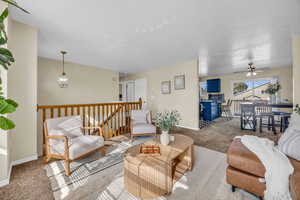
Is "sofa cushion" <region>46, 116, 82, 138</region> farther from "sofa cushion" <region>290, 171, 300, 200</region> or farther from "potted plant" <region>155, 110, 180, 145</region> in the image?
"sofa cushion" <region>290, 171, 300, 200</region>

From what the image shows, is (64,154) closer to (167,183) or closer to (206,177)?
(167,183)

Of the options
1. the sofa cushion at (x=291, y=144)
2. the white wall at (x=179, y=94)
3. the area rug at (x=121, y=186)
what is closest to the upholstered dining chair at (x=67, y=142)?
the area rug at (x=121, y=186)

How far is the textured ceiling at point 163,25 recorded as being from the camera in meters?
1.70

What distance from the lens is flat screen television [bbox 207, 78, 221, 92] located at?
7.20 m

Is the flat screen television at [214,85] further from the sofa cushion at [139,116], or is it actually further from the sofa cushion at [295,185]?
the sofa cushion at [295,185]

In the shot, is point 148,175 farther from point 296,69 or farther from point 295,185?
point 296,69

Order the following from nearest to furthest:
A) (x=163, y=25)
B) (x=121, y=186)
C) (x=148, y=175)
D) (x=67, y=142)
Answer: (x=148, y=175) → (x=121, y=186) → (x=67, y=142) → (x=163, y=25)

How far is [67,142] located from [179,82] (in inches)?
152

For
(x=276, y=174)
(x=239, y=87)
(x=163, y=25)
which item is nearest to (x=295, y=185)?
(x=276, y=174)

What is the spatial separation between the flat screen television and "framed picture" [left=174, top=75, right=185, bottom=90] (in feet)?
12.7

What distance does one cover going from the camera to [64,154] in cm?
183

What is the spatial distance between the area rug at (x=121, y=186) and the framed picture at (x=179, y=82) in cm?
295

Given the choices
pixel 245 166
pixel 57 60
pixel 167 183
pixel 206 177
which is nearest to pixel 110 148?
pixel 167 183

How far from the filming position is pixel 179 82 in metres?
4.55
